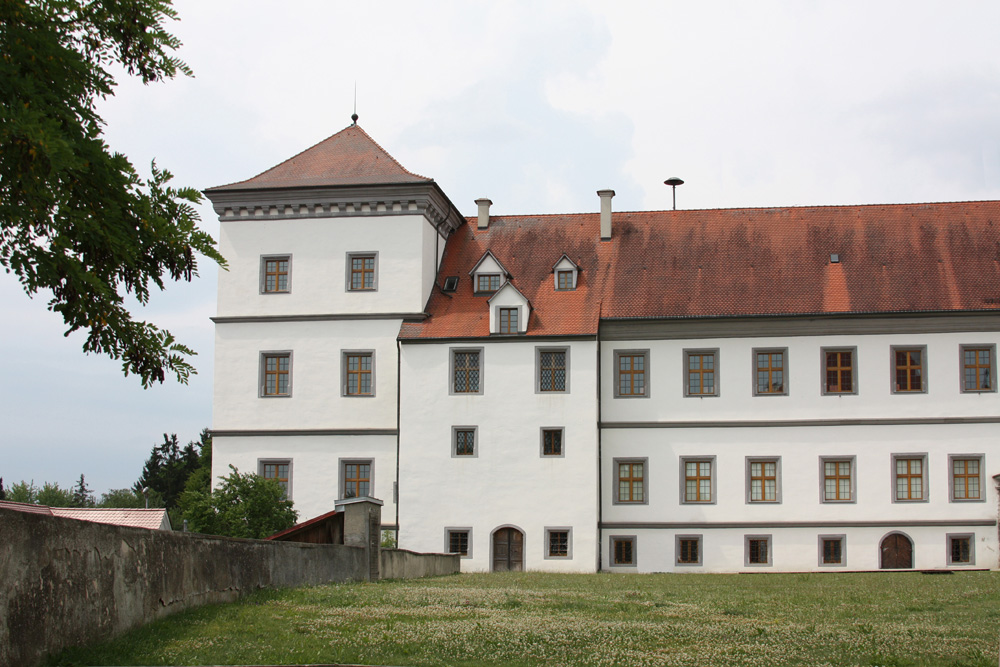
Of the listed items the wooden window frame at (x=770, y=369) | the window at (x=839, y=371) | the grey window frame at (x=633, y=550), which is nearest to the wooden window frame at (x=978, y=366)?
the window at (x=839, y=371)

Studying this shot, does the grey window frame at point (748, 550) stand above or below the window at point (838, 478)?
below

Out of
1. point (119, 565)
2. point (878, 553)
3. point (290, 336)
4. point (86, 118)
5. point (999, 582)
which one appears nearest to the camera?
point (86, 118)

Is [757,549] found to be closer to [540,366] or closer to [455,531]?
[540,366]

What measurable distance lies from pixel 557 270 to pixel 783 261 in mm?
7761

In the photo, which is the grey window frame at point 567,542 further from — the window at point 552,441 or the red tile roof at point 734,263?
the red tile roof at point 734,263

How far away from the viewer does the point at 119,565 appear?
411 inches

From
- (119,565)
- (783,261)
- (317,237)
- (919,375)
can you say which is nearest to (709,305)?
(783,261)

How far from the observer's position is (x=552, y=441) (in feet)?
116

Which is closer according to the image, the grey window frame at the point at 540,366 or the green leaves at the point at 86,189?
the green leaves at the point at 86,189

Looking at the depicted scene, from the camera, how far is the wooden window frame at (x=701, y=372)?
36250 mm

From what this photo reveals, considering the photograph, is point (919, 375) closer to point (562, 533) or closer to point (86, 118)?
point (562, 533)

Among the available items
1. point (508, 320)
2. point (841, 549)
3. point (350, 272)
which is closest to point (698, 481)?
point (841, 549)

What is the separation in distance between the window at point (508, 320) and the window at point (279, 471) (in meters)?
8.46

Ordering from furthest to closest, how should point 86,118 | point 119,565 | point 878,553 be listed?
point 878,553, point 119,565, point 86,118
